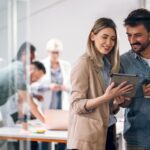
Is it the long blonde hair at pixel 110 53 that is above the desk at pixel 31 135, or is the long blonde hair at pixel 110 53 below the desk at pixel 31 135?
above

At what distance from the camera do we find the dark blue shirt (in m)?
1.91

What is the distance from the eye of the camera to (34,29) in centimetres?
290

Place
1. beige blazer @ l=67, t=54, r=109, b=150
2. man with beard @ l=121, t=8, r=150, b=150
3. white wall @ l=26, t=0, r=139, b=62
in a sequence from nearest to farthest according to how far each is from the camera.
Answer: beige blazer @ l=67, t=54, r=109, b=150, man with beard @ l=121, t=8, r=150, b=150, white wall @ l=26, t=0, r=139, b=62

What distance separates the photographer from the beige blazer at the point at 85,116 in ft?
5.82

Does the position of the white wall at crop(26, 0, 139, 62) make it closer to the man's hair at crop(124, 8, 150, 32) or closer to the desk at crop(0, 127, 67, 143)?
the man's hair at crop(124, 8, 150, 32)

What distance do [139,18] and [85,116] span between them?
59 cm

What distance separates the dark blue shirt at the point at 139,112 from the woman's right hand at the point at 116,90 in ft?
0.20

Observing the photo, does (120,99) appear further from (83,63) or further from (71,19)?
(71,19)

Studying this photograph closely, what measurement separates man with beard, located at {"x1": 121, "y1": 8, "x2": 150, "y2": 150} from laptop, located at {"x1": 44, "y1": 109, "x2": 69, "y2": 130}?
1.82 feet

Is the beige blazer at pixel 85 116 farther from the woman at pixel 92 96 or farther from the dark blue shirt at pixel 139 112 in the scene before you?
the dark blue shirt at pixel 139 112

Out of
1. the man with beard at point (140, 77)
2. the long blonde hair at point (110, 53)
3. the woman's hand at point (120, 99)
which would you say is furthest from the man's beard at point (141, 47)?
the woman's hand at point (120, 99)

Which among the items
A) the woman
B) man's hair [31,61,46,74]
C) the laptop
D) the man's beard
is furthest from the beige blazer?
man's hair [31,61,46,74]

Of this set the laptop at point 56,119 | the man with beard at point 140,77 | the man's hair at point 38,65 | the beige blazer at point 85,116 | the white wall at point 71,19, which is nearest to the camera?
the beige blazer at point 85,116

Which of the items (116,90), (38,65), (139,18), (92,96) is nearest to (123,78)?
(116,90)
